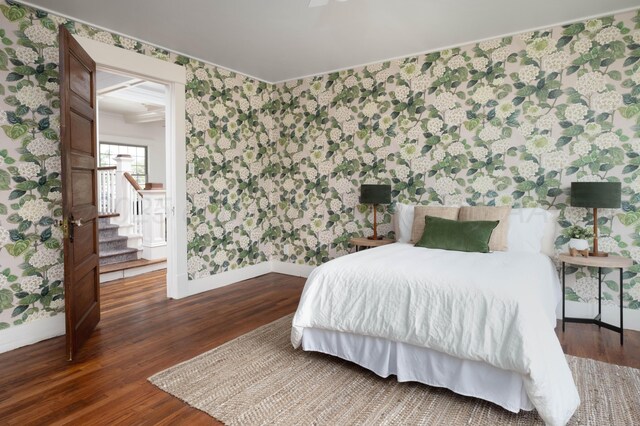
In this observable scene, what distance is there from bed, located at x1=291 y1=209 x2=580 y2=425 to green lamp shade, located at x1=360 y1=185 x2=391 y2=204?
4.51 feet

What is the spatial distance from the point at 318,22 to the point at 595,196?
8.99 ft

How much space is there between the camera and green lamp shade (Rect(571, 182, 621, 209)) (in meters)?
3.04

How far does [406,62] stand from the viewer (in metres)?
4.27

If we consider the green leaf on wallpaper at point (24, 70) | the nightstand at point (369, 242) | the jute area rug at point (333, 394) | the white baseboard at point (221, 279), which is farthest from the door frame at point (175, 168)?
the nightstand at point (369, 242)

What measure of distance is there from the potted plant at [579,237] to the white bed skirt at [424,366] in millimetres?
1792

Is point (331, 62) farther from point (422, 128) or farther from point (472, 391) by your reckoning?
point (472, 391)

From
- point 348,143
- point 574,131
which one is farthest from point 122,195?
point 574,131

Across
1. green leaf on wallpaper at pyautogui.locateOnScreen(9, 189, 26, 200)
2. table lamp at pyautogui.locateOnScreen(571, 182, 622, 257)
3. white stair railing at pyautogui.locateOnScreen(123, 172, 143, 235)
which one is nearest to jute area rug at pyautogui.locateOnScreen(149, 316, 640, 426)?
table lamp at pyautogui.locateOnScreen(571, 182, 622, 257)

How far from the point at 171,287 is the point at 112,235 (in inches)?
96.2

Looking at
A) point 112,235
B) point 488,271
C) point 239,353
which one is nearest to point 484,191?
point 488,271

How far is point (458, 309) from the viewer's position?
2145 mm

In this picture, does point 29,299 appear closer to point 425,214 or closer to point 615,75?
point 425,214

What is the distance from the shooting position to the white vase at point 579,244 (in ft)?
10.5

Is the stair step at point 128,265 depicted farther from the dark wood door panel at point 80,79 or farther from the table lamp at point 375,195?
the table lamp at point 375,195
